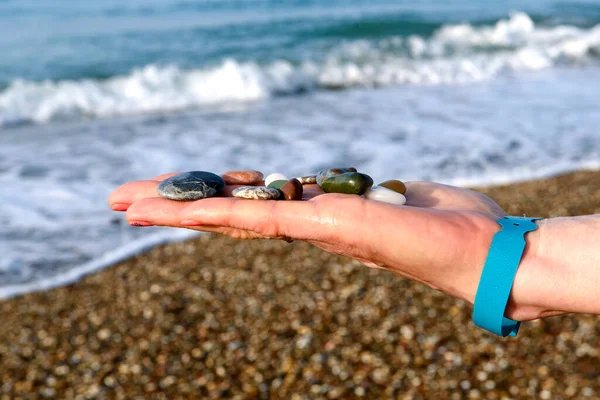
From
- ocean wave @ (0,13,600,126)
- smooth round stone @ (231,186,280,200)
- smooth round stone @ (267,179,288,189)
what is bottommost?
ocean wave @ (0,13,600,126)

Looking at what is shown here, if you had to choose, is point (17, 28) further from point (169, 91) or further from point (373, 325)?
point (373, 325)

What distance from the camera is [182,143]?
8906mm

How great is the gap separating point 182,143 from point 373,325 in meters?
5.37

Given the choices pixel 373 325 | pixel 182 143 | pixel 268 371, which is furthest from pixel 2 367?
pixel 182 143

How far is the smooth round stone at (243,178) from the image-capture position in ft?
9.00

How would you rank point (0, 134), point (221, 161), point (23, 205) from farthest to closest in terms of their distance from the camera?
point (0, 134) → point (221, 161) → point (23, 205)

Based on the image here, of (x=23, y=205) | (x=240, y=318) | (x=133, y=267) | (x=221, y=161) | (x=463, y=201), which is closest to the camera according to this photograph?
(x=463, y=201)

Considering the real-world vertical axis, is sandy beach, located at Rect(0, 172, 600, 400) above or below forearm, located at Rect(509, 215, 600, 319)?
below

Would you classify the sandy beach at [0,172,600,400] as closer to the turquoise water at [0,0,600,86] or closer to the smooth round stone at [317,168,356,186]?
the smooth round stone at [317,168,356,186]

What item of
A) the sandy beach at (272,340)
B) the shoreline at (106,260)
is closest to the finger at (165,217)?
the sandy beach at (272,340)

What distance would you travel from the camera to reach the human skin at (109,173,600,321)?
1.94 m

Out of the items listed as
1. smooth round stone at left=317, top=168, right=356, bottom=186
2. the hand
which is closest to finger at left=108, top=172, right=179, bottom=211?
the hand

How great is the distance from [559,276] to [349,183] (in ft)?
2.78

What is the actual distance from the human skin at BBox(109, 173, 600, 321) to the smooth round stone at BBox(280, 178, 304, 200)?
0.27 metres
